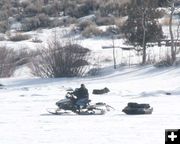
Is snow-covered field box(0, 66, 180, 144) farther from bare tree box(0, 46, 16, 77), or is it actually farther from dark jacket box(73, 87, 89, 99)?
bare tree box(0, 46, 16, 77)

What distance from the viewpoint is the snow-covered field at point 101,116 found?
47.4 ft

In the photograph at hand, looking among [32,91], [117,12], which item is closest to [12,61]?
[32,91]

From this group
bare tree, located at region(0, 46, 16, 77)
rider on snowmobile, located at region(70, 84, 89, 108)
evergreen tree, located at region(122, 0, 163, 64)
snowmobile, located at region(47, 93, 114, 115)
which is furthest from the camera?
bare tree, located at region(0, 46, 16, 77)

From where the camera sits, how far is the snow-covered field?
14453mm

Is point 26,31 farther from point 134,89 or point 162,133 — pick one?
point 162,133

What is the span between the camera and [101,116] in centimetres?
1955

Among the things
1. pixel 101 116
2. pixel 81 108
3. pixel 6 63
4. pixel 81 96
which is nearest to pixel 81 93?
pixel 81 96

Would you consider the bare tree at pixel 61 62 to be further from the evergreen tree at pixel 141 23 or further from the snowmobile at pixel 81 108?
the snowmobile at pixel 81 108

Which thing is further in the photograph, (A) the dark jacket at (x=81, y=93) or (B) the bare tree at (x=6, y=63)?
(B) the bare tree at (x=6, y=63)

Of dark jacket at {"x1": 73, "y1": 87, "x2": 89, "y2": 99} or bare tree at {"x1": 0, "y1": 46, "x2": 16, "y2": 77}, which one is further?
bare tree at {"x1": 0, "y1": 46, "x2": 16, "y2": 77}

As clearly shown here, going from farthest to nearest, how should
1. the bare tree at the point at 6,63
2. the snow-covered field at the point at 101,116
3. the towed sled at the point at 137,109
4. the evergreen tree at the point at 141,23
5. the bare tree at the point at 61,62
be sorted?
1. the bare tree at the point at 6,63
2. the evergreen tree at the point at 141,23
3. the bare tree at the point at 61,62
4. the towed sled at the point at 137,109
5. the snow-covered field at the point at 101,116

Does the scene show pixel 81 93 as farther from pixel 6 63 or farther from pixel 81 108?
pixel 6 63

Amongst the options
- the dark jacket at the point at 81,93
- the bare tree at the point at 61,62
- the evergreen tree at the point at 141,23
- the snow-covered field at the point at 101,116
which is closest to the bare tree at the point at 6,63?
the bare tree at the point at 61,62

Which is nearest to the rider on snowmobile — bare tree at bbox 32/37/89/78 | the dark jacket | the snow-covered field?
the dark jacket
